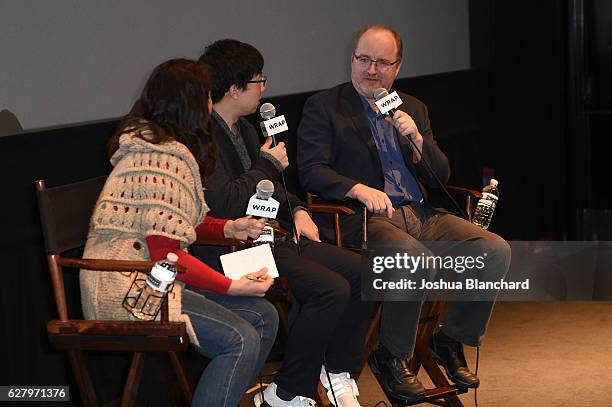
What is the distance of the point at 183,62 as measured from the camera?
319 cm

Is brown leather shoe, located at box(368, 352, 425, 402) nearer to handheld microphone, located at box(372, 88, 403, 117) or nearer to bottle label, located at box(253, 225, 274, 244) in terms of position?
bottle label, located at box(253, 225, 274, 244)

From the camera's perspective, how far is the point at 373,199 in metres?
3.78

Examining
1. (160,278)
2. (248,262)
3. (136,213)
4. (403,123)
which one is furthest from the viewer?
(403,123)

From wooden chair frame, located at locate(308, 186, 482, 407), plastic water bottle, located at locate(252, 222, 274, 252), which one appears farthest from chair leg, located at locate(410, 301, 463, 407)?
plastic water bottle, located at locate(252, 222, 274, 252)

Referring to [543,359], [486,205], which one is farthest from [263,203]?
[543,359]

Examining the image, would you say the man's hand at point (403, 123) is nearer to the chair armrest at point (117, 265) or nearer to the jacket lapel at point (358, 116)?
the jacket lapel at point (358, 116)

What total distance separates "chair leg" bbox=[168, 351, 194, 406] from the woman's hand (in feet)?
0.75

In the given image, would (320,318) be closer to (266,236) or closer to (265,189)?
(266,236)

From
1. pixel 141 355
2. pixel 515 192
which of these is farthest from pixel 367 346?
pixel 515 192

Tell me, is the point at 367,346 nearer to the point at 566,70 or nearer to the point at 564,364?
the point at 564,364

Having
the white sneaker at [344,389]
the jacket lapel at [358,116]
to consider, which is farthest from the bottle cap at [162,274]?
the jacket lapel at [358,116]

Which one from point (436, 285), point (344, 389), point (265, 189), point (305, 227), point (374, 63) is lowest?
point (344, 389)

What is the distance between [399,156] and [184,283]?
1240mm

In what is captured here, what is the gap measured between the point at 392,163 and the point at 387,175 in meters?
0.05
